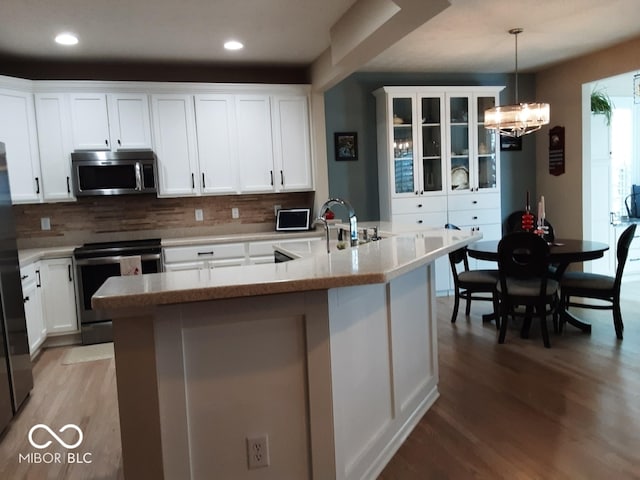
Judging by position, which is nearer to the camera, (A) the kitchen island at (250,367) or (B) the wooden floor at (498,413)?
(A) the kitchen island at (250,367)

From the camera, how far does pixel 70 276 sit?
14.2 ft

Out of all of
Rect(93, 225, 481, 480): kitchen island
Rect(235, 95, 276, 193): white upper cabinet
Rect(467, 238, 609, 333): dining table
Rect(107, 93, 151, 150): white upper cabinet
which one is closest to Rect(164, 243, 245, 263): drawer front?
Rect(235, 95, 276, 193): white upper cabinet

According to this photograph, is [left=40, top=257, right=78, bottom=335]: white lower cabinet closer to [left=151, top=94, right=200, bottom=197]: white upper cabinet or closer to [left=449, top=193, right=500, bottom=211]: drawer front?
[left=151, top=94, right=200, bottom=197]: white upper cabinet

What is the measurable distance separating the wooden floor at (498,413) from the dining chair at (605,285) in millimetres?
→ 220

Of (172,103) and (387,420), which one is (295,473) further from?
(172,103)

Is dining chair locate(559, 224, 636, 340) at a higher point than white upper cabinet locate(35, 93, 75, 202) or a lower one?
lower

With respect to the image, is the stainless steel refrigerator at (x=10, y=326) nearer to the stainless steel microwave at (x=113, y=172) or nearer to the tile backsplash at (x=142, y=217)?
the stainless steel microwave at (x=113, y=172)

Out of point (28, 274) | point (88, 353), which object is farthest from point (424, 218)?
point (28, 274)

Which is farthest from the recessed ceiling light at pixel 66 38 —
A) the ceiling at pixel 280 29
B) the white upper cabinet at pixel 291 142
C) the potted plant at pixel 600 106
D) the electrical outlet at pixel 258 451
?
the potted plant at pixel 600 106

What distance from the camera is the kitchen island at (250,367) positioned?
1.62 metres

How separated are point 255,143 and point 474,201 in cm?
258

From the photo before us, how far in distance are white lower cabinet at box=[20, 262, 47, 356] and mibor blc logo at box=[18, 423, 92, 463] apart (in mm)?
1256

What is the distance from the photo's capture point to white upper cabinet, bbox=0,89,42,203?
4.15 m

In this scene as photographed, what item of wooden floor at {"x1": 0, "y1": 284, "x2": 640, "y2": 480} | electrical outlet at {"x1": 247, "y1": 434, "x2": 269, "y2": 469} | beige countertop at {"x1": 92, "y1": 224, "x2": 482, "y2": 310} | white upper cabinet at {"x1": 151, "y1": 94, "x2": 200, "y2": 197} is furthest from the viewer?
white upper cabinet at {"x1": 151, "y1": 94, "x2": 200, "y2": 197}
